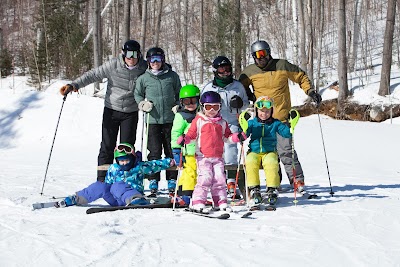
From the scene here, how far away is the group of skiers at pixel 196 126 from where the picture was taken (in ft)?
17.6

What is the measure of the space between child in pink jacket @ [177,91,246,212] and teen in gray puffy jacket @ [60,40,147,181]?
4.53ft

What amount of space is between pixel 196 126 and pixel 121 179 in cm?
104

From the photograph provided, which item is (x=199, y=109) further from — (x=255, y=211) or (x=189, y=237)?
(x=189, y=237)

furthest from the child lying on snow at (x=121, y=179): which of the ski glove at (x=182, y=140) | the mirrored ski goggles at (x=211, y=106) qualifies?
the mirrored ski goggles at (x=211, y=106)

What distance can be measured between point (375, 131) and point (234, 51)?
1225cm

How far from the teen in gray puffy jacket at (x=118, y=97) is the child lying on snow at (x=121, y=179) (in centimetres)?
79

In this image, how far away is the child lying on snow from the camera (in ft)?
18.1

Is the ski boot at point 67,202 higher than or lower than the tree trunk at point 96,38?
lower

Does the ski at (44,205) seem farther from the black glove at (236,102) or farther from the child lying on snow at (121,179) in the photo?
the black glove at (236,102)

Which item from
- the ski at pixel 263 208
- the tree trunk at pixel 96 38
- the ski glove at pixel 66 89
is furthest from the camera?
the tree trunk at pixel 96 38

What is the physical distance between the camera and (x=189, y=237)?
4.00 meters

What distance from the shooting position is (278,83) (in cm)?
623

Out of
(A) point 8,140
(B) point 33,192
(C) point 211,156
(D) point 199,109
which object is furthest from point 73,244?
(A) point 8,140

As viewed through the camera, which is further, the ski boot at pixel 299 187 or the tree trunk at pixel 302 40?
the tree trunk at pixel 302 40
